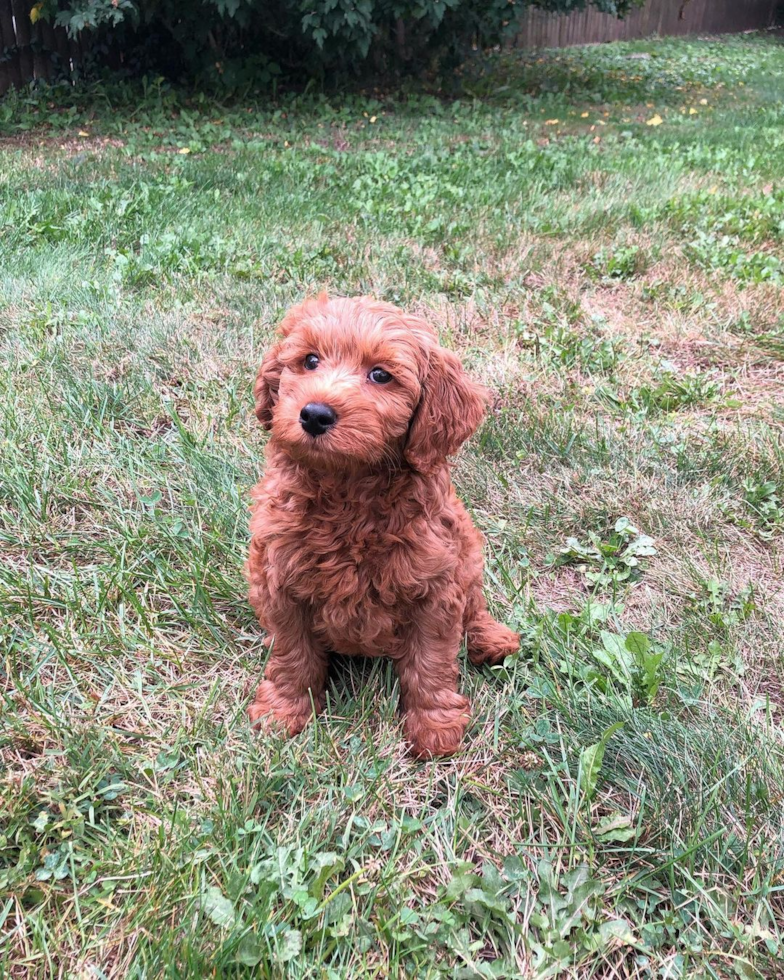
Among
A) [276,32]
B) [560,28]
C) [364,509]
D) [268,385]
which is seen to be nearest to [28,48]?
[276,32]

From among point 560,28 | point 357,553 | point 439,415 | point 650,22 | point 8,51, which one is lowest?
point 357,553

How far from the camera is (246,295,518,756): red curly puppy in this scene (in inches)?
79.4

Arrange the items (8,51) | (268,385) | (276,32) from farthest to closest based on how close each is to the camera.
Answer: (276,32), (8,51), (268,385)

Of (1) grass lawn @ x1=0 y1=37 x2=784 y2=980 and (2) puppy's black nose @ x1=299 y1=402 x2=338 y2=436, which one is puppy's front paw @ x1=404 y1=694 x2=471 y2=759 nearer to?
(1) grass lawn @ x1=0 y1=37 x2=784 y2=980

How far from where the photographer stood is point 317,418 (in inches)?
75.2

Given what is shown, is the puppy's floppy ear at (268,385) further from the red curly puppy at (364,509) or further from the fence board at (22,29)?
the fence board at (22,29)

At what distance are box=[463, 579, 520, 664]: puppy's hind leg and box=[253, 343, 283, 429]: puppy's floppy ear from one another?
3.05 feet

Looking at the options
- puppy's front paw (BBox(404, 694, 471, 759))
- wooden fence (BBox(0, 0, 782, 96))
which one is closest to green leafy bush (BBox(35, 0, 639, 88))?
wooden fence (BBox(0, 0, 782, 96))

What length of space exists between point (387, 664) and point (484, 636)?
355 millimetres

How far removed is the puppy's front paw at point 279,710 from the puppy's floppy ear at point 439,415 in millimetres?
910

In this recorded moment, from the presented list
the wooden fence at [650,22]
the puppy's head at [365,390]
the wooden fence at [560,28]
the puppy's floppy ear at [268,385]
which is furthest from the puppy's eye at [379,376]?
the wooden fence at [650,22]

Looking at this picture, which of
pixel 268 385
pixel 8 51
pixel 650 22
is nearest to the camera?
pixel 268 385

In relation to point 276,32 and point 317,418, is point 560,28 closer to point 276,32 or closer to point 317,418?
point 276,32

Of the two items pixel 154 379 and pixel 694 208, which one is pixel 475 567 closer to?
pixel 154 379
